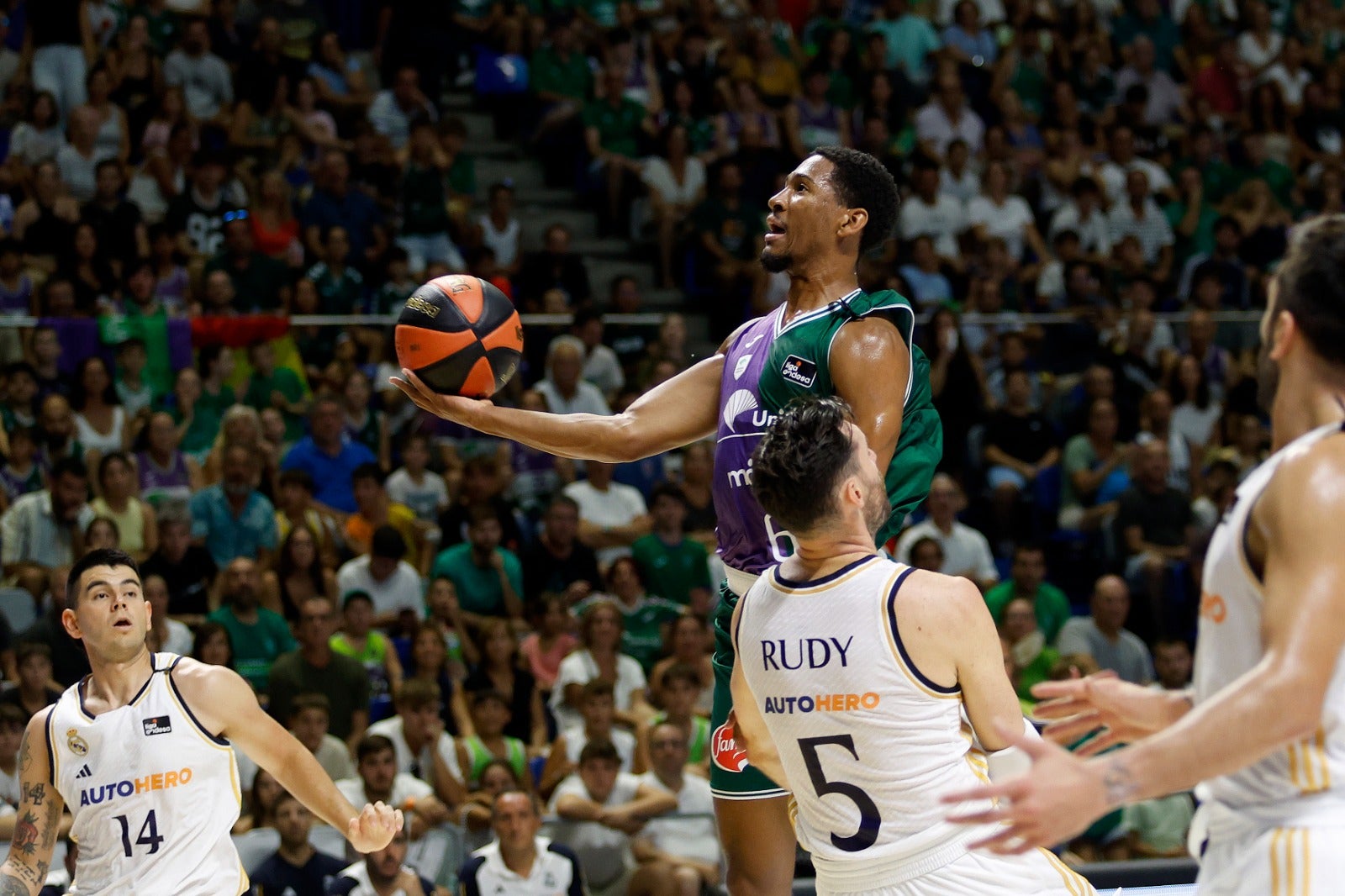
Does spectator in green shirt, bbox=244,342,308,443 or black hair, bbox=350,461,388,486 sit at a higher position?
spectator in green shirt, bbox=244,342,308,443

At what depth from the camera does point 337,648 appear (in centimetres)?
888

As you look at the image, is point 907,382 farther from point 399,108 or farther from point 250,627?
point 399,108

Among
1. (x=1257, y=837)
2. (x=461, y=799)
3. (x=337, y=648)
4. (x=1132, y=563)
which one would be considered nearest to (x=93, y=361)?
(x=337, y=648)

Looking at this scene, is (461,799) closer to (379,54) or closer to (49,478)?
(49,478)

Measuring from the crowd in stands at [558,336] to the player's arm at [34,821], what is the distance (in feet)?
8.10

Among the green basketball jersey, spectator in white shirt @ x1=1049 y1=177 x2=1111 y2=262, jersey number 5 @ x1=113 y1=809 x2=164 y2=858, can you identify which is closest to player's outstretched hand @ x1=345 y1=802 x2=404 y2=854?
jersey number 5 @ x1=113 y1=809 x2=164 y2=858

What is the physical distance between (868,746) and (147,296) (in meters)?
8.07

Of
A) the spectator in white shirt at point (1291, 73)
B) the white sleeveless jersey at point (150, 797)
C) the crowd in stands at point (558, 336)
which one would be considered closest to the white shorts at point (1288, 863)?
the white sleeveless jersey at point (150, 797)

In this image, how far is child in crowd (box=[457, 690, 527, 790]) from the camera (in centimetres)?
838

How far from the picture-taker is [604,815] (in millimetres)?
7980

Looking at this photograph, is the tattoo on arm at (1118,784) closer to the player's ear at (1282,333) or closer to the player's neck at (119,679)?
the player's ear at (1282,333)

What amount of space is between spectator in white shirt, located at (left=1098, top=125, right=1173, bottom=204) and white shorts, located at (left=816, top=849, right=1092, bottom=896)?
11124 mm

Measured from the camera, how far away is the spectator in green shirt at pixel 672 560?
9844 mm

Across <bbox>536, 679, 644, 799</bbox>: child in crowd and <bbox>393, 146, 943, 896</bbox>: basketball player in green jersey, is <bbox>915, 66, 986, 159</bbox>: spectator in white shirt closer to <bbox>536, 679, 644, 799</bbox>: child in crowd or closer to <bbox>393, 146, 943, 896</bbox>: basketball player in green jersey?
<bbox>536, 679, 644, 799</bbox>: child in crowd
